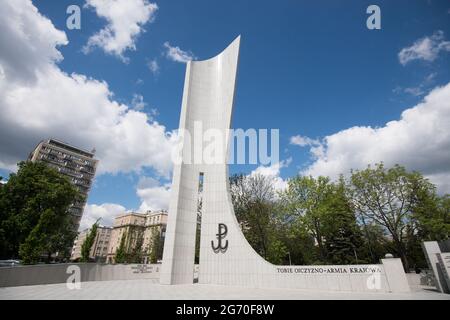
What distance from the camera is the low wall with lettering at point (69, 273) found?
35.3 ft

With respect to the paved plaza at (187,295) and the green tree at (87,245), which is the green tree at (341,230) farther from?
the green tree at (87,245)

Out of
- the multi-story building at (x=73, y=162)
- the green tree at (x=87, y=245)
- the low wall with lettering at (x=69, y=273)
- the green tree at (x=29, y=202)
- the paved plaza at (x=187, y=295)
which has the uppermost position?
the multi-story building at (x=73, y=162)

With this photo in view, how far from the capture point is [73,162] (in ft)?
205

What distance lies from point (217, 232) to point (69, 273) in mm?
9305

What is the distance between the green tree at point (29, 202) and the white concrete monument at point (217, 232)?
13.4 m

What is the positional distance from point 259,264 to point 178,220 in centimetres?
561

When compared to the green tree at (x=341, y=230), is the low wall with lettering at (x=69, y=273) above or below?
below

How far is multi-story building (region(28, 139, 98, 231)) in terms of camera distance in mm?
57281

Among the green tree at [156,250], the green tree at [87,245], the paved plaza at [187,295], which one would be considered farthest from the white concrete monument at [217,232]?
the green tree at [156,250]

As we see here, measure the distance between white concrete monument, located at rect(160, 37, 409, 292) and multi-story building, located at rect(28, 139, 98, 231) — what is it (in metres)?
51.6

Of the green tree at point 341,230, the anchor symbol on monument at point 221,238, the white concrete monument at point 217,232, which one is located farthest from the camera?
the green tree at point 341,230

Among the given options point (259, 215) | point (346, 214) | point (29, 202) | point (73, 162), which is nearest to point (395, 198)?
point (346, 214)

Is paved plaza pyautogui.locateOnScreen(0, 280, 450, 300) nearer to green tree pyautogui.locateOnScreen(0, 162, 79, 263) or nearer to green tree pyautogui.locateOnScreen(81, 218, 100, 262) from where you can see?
green tree pyautogui.locateOnScreen(81, 218, 100, 262)
